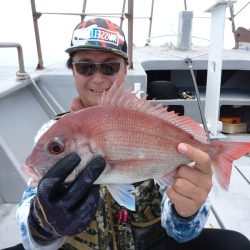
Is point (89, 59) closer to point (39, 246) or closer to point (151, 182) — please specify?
point (151, 182)

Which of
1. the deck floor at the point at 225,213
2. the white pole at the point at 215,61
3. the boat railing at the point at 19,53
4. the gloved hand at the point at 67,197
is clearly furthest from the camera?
the white pole at the point at 215,61

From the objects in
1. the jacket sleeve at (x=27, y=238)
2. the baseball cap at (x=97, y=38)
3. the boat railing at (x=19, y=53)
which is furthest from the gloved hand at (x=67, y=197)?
the boat railing at (x=19, y=53)

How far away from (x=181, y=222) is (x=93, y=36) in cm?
93

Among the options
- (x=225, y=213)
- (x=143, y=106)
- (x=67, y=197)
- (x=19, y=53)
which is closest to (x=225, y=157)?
(x=143, y=106)

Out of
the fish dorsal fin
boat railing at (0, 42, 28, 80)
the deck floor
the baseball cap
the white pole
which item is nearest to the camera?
the fish dorsal fin

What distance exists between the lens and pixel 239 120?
512cm

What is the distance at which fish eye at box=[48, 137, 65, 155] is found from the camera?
1.08 m

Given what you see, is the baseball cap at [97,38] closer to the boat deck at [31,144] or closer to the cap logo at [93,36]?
the cap logo at [93,36]

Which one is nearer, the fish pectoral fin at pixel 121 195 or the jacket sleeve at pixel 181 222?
the fish pectoral fin at pixel 121 195

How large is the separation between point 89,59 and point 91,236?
2.72ft

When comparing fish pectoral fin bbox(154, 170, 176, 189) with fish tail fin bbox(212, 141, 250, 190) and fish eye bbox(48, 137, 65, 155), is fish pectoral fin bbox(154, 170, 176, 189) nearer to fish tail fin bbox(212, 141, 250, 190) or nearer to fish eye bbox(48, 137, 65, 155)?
fish tail fin bbox(212, 141, 250, 190)

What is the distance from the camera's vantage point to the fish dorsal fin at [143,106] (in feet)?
3.81

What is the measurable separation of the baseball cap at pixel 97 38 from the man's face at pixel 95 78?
0.05m

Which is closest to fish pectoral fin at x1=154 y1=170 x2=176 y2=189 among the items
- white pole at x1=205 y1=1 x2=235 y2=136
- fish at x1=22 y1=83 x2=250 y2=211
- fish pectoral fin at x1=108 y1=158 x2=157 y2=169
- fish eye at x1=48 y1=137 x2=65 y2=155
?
fish at x1=22 y1=83 x2=250 y2=211
